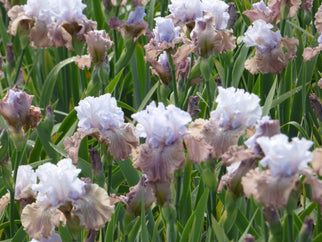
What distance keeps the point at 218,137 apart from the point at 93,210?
29 cm

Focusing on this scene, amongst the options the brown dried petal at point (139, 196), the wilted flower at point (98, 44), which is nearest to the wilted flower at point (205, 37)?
the wilted flower at point (98, 44)

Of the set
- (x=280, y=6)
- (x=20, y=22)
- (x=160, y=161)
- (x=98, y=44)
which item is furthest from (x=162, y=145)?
(x=20, y=22)

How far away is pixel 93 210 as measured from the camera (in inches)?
46.8

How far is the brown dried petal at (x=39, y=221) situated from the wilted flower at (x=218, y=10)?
87cm

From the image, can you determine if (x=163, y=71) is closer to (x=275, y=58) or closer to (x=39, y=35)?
(x=275, y=58)

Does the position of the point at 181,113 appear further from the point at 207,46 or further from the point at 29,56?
the point at 29,56

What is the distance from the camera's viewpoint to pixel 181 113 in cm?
120

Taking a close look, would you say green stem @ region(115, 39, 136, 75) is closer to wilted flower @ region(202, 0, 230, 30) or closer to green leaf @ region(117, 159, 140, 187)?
wilted flower @ region(202, 0, 230, 30)

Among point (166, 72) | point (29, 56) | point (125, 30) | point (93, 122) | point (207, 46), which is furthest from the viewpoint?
point (29, 56)

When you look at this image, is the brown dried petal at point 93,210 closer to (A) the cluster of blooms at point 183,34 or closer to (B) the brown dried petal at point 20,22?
(A) the cluster of blooms at point 183,34

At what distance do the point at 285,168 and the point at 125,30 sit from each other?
1340 millimetres

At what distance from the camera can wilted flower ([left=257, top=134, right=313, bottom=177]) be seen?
3.29ft

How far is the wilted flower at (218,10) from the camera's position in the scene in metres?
1.82

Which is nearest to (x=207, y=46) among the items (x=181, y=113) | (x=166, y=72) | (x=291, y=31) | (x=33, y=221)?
(x=166, y=72)
